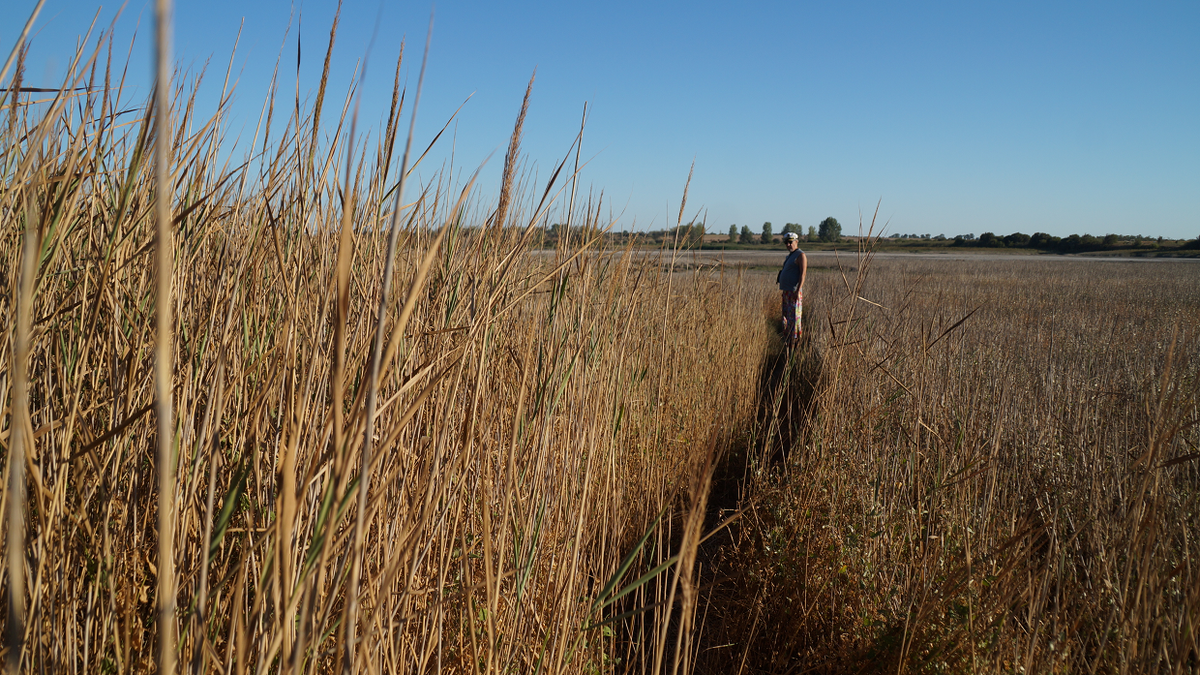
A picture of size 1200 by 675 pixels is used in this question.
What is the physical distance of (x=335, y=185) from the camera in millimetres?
1027

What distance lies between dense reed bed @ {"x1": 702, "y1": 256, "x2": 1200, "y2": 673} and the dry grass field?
0.02m

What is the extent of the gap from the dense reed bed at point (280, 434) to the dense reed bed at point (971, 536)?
0.72 meters

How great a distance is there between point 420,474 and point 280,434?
28 centimetres

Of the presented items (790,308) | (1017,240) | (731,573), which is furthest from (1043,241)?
(731,573)

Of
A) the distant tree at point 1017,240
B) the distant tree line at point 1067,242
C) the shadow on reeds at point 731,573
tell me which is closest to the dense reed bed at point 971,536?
the shadow on reeds at point 731,573

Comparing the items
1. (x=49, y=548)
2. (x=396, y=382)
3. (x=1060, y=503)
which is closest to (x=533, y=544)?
(x=396, y=382)

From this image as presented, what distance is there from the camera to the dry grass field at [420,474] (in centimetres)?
66

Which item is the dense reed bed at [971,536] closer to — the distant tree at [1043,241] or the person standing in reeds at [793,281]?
the person standing in reeds at [793,281]

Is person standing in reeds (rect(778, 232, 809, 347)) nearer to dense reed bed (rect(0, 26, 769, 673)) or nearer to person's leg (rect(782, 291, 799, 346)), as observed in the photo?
person's leg (rect(782, 291, 799, 346))

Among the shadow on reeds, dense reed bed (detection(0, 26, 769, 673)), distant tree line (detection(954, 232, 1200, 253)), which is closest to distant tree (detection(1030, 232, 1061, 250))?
distant tree line (detection(954, 232, 1200, 253))

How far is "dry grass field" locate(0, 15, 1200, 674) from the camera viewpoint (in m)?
0.66

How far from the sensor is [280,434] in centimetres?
90

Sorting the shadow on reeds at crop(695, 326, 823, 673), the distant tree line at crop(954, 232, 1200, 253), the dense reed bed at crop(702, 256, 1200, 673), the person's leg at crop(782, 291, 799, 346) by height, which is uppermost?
the distant tree line at crop(954, 232, 1200, 253)

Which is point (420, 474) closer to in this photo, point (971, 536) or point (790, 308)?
point (971, 536)
